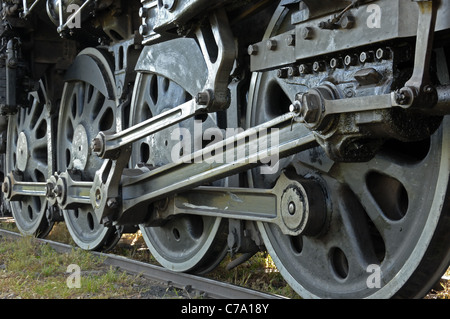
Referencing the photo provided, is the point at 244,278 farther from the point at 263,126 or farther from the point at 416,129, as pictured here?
the point at 416,129

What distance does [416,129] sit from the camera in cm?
231

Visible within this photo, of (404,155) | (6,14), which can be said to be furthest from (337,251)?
(6,14)

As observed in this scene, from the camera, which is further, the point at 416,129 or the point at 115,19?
the point at 115,19

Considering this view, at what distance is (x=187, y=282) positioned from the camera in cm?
370

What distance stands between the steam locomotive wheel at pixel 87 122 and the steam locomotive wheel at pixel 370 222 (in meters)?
1.90

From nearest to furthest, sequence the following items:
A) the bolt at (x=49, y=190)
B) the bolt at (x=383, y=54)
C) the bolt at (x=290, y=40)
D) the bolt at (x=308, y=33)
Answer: the bolt at (x=383, y=54)
the bolt at (x=308, y=33)
the bolt at (x=290, y=40)
the bolt at (x=49, y=190)

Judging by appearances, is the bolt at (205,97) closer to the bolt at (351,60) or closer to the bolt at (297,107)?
the bolt at (297,107)

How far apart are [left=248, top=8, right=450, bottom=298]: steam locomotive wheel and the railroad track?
0.81 ft

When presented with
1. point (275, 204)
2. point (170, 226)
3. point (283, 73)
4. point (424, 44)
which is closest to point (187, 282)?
point (170, 226)

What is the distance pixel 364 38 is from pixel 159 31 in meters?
1.33

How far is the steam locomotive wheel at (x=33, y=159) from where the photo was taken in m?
5.96

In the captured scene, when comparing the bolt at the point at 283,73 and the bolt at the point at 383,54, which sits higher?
the bolt at the point at 283,73

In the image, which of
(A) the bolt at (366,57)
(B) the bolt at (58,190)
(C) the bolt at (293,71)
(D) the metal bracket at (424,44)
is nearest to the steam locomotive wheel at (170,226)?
(B) the bolt at (58,190)

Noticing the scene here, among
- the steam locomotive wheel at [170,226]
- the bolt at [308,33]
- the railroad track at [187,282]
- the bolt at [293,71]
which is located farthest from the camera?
the steam locomotive wheel at [170,226]
